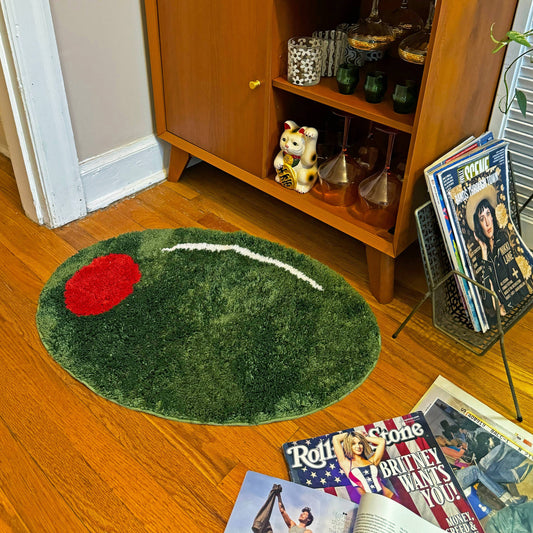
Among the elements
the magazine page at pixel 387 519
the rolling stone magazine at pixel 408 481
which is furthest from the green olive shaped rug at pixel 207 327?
the magazine page at pixel 387 519

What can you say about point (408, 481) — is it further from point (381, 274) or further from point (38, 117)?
point (38, 117)

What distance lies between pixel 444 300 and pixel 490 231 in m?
0.19

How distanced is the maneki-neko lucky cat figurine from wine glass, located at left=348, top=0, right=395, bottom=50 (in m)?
0.24

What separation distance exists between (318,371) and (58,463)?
0.55 metres

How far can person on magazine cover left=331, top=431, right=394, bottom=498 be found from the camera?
1.01 m

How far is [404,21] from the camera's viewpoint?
4.43 feet

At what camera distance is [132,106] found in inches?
66.4

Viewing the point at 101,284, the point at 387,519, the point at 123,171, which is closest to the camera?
the point at 387,519

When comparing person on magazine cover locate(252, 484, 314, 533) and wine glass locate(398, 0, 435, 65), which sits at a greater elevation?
wine glass locate(398, 0, 435, 65)

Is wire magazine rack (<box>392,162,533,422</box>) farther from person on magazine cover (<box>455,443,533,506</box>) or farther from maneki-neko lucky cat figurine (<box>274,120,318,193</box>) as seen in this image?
maneki-neko lucky cat figurine (<box>274,120,318,193</box>)

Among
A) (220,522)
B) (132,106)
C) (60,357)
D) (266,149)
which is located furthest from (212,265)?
(220,522)

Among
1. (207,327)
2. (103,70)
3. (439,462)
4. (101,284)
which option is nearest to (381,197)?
(207,327)

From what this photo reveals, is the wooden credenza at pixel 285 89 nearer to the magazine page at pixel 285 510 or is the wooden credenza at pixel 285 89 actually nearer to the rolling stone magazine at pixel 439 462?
the rolling stone magazine at pixel 439 462

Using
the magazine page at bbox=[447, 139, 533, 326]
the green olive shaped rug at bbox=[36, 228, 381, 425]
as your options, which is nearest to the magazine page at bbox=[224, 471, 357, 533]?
the green olive shaped rug at bbox=[36, 228, 381, 425]
